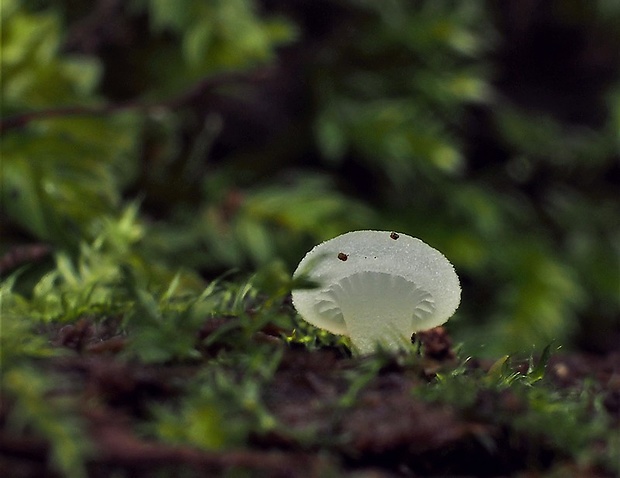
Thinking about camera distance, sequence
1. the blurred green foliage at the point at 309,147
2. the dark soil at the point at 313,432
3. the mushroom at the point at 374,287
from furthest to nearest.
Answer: the blurred green foliage at the point at 309,147, the mushroom at the point at 374,287, the dark soil at the point at 313,432

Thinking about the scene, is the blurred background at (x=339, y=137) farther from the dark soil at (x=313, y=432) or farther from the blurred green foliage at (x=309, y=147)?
the dark soil at (x=313, y=432)

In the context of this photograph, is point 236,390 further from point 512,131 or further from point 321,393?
point 512,131

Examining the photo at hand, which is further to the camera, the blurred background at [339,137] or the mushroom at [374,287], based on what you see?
the blurred background at [339,137]

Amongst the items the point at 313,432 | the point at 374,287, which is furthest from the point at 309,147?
the point at 313,432

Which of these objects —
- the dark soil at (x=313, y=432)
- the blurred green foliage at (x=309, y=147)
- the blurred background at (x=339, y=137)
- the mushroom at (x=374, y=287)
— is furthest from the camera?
the blurred background at (x=339, y=137)

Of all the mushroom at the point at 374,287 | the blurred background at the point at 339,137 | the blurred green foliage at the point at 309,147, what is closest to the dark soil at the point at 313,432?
the mushroom at the point at 374,287

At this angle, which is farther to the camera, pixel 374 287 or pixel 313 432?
pixel 374 287

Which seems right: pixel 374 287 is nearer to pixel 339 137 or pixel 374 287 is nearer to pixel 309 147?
pixel 339 137

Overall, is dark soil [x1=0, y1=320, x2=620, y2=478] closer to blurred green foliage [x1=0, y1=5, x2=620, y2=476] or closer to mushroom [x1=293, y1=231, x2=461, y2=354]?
mushroom [x1=293, y1=231, x2=461, y2=354]
